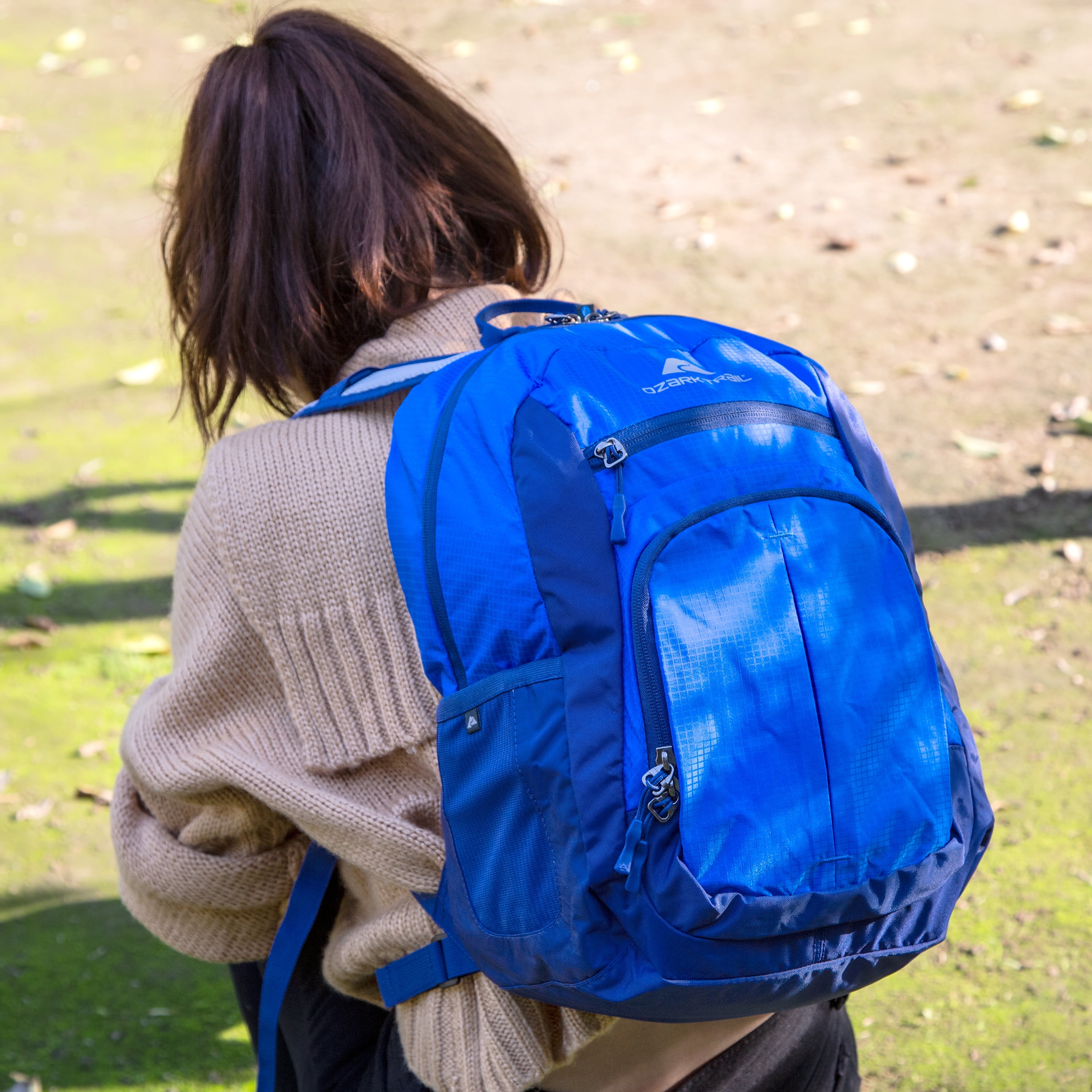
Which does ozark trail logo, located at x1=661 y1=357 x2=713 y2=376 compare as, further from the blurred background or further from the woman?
the blurred background

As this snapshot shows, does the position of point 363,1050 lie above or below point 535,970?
below

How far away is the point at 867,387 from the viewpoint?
407 cm

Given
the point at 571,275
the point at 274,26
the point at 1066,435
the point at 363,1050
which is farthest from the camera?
the point at 571,275

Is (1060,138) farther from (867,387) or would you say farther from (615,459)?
(615,459)

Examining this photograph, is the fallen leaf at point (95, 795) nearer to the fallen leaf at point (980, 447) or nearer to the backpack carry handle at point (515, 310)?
the backpack carry handle at point (515, 310)

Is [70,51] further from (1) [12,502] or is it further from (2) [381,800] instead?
(2) [381,800]

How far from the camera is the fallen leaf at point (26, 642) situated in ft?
11.1

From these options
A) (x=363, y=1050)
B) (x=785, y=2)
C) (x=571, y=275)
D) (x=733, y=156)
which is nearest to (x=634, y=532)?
(x=363, y=1050)

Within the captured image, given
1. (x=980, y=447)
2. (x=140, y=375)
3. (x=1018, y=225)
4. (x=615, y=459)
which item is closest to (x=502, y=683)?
(x=615, y=459)

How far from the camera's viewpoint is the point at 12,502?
3930 mm

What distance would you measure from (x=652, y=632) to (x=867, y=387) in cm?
321

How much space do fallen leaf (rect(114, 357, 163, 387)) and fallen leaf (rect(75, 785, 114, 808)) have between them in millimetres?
2067

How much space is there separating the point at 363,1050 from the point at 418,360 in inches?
33.9

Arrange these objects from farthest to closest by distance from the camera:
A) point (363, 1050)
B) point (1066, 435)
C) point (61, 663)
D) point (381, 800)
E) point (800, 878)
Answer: point (1066, 435) → point (61, 663) → point (363, 1050) → point (381, 800) → point (800, 878)
